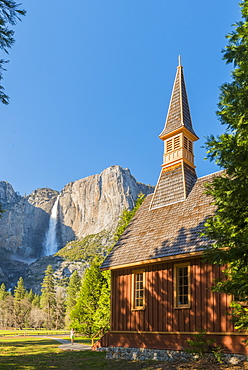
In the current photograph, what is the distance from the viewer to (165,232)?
14625 millimetres

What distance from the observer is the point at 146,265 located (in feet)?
47.1

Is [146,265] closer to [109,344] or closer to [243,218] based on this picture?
[109,344]

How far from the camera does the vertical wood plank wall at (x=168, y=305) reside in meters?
11.5

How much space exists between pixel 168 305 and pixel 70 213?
141335 mm

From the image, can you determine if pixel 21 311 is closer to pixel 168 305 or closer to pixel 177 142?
pixel 177 142

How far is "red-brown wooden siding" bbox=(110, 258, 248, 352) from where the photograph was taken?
11492mm

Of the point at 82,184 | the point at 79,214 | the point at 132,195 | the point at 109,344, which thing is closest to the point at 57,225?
the point at 79,214

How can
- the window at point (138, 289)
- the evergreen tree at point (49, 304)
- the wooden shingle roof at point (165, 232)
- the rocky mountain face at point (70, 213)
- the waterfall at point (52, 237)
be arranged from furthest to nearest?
the waterfall at point (52, 237) < the rocky mountain face at point (70, 213) < the evergreen tree at point (49, 304) < the window at point (138, 289) < the wooden shingle roof at point (165, 232)

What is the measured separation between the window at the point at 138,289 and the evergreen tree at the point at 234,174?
21.5 ft

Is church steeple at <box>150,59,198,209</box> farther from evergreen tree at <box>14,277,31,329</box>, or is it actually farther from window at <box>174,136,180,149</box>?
evergreen tree at <box>14,277,31,329</box>

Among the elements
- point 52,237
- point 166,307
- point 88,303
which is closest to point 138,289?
point 166,307

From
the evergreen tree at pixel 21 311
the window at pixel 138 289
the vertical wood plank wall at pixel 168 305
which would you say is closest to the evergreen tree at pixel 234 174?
the vertical wood plank wall at pixel 168 305

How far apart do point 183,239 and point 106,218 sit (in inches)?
4932

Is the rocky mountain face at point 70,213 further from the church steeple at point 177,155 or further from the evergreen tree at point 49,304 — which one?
the church steeple at point 177,155
